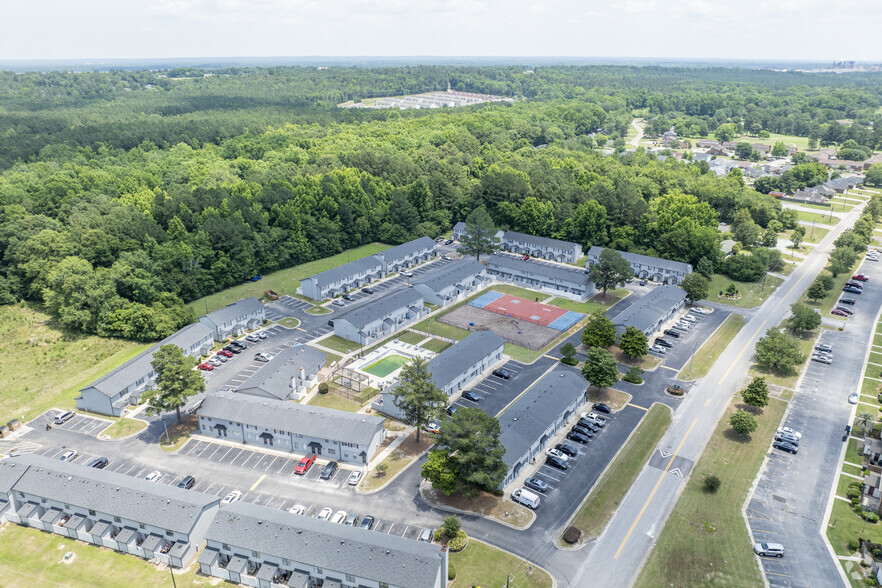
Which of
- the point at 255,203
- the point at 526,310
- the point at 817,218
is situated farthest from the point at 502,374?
the point at 817,218

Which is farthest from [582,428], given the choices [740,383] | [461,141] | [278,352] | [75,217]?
[461,141]

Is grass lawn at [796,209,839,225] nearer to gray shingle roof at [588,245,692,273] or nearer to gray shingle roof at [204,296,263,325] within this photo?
gray shingle roof at [588,245,692,273]

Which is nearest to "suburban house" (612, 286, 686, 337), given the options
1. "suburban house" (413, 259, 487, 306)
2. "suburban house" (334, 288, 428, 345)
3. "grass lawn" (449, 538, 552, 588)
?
"suburban house" (413, 259, 487, 306)

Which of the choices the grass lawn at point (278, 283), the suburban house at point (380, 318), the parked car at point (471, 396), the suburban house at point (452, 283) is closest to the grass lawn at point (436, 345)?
the suburban house at point (380, 318)

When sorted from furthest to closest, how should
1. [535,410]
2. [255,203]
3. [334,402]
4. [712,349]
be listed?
[255,203] → [712,349] → [334,402] → [535,410]

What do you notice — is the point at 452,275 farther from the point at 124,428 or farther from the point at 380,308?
the point at 124,428
